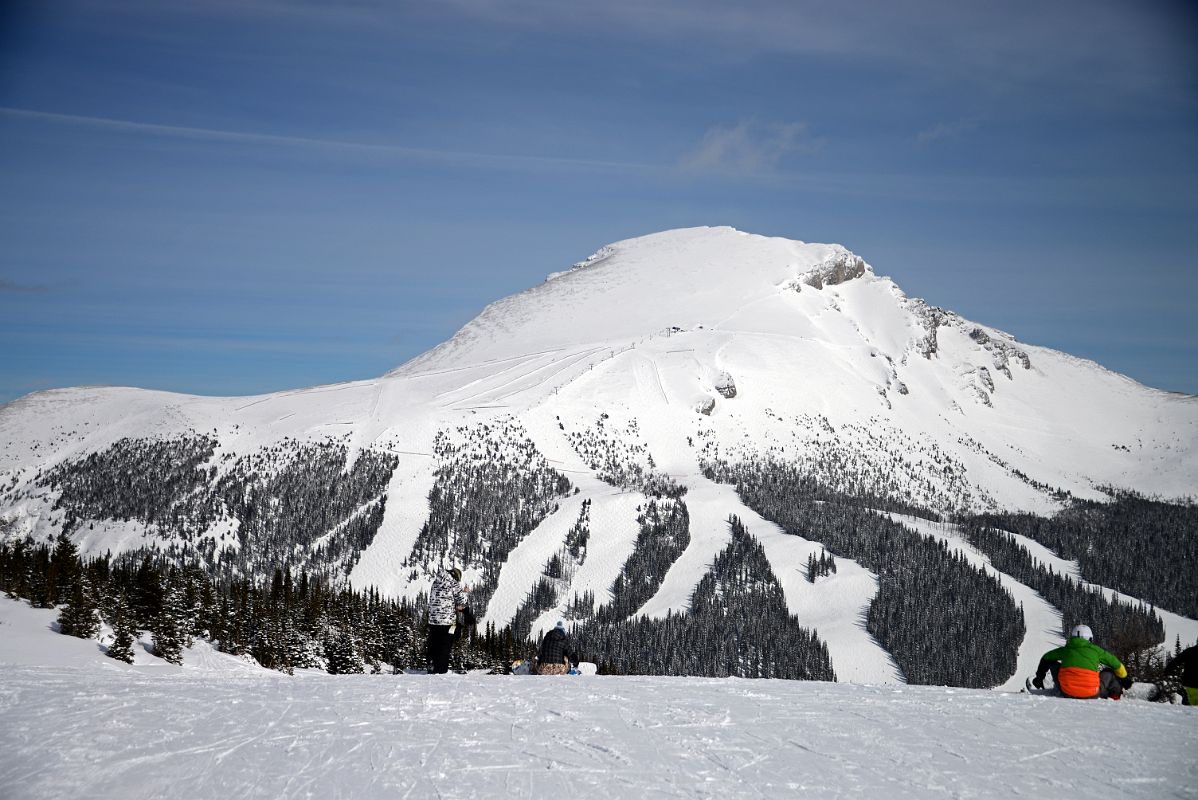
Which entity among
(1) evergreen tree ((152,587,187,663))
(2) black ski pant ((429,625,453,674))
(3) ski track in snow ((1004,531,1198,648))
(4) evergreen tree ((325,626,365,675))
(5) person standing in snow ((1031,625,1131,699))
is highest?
(3) ski track in snow ((1004,531,1198,648))

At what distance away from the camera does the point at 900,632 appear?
10512 centimetres

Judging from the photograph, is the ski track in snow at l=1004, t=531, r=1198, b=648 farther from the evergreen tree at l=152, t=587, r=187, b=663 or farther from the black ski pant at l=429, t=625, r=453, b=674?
the black ski pant at l=429, t=625, r=453, b=674

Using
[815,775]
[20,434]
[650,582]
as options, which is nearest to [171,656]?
[815,775]

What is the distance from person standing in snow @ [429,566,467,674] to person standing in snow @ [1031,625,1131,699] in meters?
12.8

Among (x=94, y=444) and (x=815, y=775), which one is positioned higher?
(x=94, y=444)

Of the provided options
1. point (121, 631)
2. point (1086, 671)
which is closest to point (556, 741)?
point (1086, 671)

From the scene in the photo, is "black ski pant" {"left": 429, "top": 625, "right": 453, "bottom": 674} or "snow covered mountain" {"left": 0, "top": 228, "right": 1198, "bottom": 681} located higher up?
"snow covered mountain" {"left": 0, "top": 228, "right": 1198, "bottom": 681}

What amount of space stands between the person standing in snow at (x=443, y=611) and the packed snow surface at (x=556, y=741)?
3.92 m

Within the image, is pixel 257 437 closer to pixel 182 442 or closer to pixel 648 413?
pixel 182 442

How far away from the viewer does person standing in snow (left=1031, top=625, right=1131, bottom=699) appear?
18453mm

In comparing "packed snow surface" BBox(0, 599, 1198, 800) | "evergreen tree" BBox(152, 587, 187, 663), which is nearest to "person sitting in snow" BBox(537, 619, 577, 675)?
"packed snow surface" BBox(0, 599, 1198, 800)

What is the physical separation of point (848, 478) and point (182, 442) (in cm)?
11819

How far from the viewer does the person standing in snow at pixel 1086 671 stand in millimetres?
18453

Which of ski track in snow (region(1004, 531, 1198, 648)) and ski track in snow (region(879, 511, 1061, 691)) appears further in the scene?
ski track in snow (region(1004, 531, 1198, 648))
